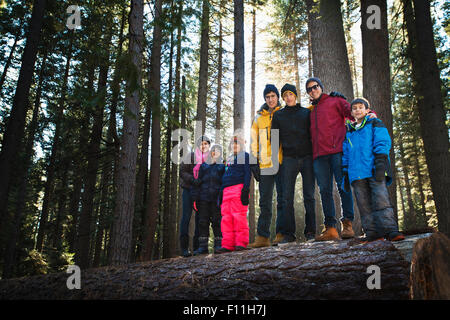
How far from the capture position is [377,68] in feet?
20.1

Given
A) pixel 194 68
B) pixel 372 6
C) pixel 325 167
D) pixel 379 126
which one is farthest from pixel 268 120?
pixel 194 68

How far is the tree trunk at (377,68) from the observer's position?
233 inches

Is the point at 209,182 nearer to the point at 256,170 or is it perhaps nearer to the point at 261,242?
the point at 256,170

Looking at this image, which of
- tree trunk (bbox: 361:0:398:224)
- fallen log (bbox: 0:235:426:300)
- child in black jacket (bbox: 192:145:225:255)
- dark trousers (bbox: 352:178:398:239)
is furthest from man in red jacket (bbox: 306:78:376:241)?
child in black jacket (bbox: 192:145:225:255)

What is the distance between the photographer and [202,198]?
18.8ft

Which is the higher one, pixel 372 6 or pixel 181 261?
pixel 372 6

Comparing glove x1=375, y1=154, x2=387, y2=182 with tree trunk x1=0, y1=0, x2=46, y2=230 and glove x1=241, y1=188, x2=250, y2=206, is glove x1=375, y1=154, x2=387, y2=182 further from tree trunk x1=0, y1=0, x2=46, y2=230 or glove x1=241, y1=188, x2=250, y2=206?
tree trunk x1=0, y1=0, x2=46, y2=230

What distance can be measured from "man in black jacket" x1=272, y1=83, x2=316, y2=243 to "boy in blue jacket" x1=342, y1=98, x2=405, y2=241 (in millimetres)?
760

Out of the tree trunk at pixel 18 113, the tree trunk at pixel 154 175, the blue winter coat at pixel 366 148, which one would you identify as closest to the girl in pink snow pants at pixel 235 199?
the blue winter coat at pixel 366 148

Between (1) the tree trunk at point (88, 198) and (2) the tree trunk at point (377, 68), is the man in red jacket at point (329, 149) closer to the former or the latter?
(2) the tree trunk at point (377, 68)

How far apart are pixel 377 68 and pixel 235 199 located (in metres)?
4.30

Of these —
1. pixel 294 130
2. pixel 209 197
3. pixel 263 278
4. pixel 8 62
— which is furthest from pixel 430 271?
pixel 8 62

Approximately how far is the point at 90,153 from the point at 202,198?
6.47m
